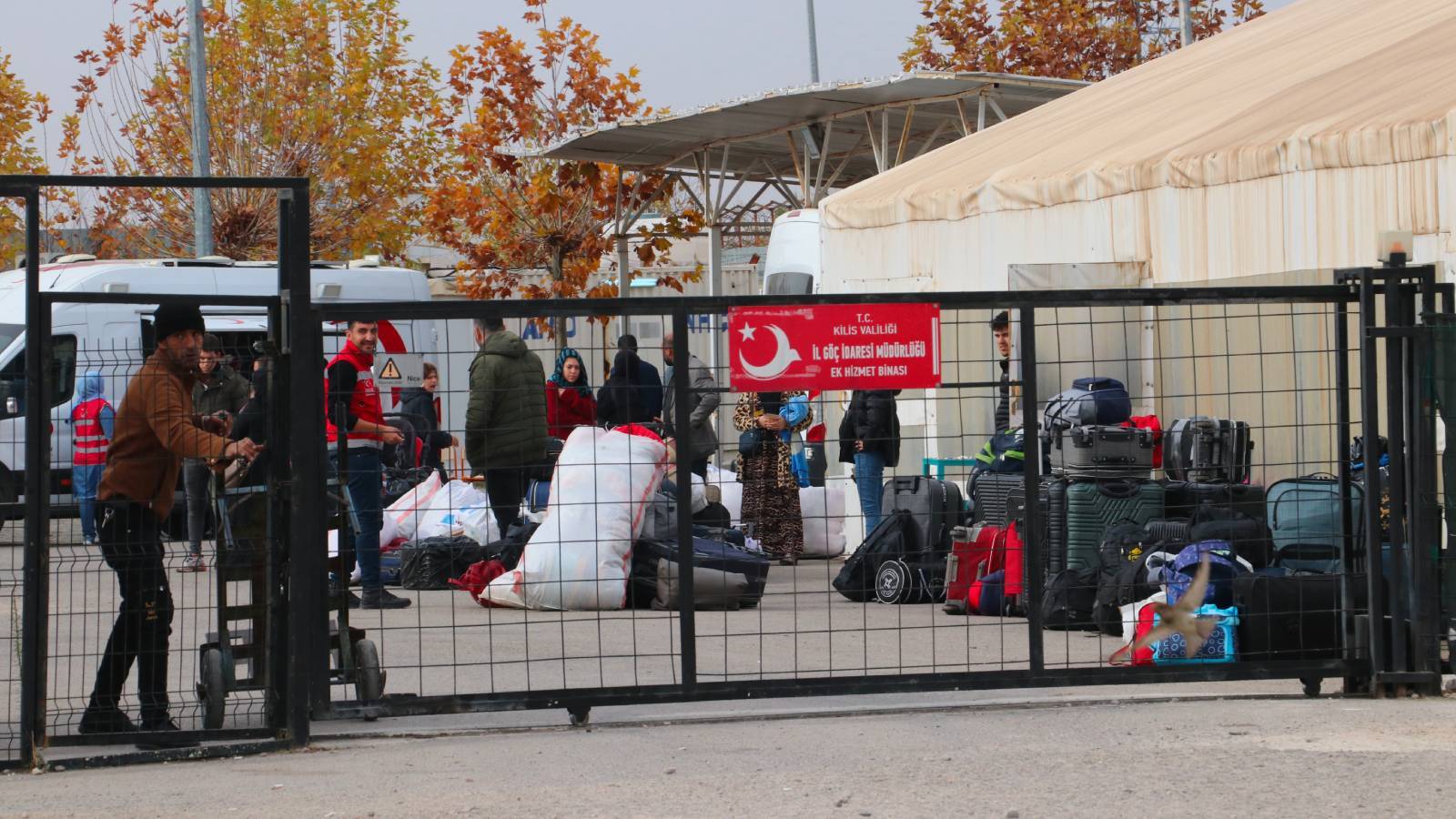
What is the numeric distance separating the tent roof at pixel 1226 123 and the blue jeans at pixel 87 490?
7.84 m

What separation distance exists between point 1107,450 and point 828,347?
3312 millimetres

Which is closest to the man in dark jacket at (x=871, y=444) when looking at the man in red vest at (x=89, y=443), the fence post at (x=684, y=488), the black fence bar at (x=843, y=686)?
the black fence bar at (x=843, y=686)

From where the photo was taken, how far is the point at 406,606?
10.8 m

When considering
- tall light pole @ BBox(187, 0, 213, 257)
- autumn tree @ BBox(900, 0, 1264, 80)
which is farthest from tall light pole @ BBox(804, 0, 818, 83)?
tall light pole @ BBox(187, 0, 213, 257)

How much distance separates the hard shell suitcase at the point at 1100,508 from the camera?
31.7 feet

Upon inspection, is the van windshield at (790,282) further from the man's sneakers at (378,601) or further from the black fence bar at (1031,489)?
the black fence bar at (1031,489)

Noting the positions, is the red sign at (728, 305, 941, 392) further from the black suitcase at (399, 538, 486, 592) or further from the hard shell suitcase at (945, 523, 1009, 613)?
the black suitcase at (399, 538, 486, 592)

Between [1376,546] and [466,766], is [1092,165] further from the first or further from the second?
[466,766]

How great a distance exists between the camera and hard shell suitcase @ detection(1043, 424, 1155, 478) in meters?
9.59

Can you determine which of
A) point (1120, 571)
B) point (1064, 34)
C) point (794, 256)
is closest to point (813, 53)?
point (1064, 34)

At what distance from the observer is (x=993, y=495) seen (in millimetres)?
10820

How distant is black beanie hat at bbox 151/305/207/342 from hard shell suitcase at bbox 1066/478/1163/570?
518 cm

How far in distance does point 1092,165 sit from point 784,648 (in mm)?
5679

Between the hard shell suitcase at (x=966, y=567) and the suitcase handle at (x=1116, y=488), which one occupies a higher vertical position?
the suitcase handle at (x=1116, y=488)
